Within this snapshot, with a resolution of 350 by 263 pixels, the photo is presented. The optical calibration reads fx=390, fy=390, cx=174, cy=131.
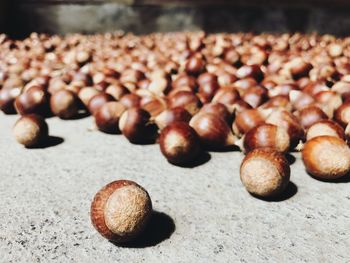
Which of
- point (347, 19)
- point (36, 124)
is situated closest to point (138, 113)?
point (36, 124)

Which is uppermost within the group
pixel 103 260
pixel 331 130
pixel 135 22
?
pixel 331 130

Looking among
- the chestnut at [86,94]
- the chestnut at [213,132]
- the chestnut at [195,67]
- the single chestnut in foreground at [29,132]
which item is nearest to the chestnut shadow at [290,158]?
the chestnut at [213,132]

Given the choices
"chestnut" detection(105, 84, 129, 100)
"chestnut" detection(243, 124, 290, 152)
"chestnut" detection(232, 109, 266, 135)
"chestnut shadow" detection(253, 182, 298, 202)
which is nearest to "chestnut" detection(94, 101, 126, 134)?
"chestnut" detection(105, 84, 129, 100)

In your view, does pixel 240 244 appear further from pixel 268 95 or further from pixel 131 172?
pixel 268 95

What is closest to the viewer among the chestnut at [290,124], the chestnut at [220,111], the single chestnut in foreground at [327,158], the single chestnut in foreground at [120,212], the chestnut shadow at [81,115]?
the single chestnut in foreground at [120,212]

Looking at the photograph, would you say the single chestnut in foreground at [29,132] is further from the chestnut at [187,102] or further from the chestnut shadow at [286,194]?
the chestnut shadow at [286,194]
